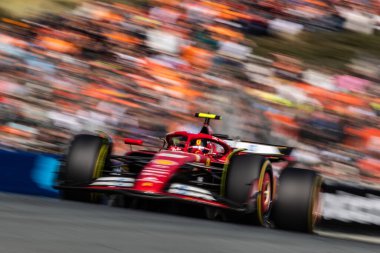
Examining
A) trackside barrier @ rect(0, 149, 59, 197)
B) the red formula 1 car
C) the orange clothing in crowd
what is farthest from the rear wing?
the orange clothing in crowd

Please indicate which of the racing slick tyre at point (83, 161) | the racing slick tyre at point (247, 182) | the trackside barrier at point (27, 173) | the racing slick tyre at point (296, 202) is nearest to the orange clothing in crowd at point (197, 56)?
the trackside barrier at point (27, 173)

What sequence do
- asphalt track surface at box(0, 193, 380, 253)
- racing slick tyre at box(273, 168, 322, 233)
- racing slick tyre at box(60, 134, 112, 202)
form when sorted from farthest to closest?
1. racing slick tyre at box(60, 134, 112, 202)
2. racing slick tyre at box(273, 168, 322, 233)
3. asphalt track surface at box(0, 193, 380, 253)

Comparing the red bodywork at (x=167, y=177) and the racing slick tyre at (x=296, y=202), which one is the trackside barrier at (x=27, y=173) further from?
the racing slick tyre at (x=296, y=202)

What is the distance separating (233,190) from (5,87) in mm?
7433

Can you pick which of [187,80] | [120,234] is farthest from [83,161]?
[187,80]

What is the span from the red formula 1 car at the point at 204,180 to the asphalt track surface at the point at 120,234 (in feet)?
0.90

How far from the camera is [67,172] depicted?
9.69 meters

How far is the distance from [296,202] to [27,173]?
382 cm

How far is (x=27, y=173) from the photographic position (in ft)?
35.9

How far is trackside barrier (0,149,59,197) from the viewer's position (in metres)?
10.9

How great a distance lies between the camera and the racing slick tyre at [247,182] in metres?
8.91

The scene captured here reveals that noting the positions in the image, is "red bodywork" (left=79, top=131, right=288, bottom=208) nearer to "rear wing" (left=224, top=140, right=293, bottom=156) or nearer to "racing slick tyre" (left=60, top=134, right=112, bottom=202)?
"racing slick tyre" (left=60, top=134, right=112, bottom=202)

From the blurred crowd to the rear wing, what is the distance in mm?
3123

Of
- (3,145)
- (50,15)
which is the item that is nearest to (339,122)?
(3,145)
